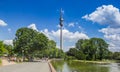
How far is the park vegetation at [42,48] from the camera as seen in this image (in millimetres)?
94875

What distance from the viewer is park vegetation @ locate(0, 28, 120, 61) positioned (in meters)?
94.9

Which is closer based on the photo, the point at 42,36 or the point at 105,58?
the point at 42,36

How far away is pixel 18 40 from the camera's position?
317ft

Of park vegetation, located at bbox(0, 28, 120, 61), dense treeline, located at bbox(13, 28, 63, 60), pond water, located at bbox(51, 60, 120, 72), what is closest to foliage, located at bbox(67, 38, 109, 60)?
park vegetation, located at bbox(0, 28, 120, 61)

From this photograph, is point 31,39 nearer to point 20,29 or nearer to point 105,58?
point 20,29

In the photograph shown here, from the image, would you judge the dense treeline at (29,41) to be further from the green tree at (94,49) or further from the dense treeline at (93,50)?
the green tree at (94,49)

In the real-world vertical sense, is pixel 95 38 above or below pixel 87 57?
above

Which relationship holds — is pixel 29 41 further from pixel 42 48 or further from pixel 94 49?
pixel 94 49

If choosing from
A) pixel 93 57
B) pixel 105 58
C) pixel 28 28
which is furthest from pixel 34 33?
pixel 105 58

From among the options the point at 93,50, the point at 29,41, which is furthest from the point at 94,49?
the point at 29,41

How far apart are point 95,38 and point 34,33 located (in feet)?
248

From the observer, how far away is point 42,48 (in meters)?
96.7

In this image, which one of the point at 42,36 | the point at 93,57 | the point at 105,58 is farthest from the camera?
the point at 105,58

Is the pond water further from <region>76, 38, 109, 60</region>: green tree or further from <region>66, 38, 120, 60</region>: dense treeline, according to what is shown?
<region>76, 38, 109, 60</region>: green tree
